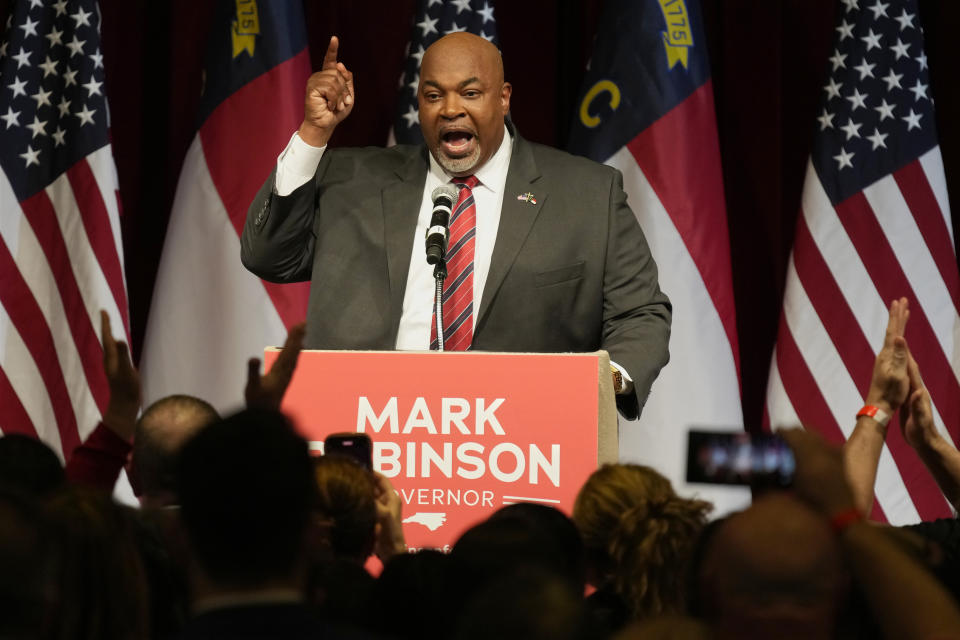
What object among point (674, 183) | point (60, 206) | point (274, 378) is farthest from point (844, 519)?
point (60, 206)

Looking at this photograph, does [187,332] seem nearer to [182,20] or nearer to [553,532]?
[182,20]

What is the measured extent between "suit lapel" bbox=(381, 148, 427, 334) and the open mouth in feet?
0.35

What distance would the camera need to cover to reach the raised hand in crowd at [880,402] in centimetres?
271

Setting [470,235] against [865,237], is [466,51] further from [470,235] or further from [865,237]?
[865,237]

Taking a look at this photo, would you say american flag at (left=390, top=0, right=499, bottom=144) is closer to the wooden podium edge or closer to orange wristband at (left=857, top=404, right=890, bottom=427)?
the wooden podium edge

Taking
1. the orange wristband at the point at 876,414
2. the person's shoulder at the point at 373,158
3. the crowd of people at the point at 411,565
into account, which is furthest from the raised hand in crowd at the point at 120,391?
the orange wristband at the point at 876,414

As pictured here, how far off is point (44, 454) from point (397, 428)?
32.2 inches

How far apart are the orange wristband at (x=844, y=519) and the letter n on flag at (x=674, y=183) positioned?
11.3ft

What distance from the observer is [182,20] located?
5.58 meters

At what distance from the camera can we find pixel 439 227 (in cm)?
306

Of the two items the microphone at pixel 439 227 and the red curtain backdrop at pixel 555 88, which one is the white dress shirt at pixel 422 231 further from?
the red curtain backdrop at pixel 555 88

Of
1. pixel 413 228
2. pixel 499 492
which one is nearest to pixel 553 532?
pixel 499 492

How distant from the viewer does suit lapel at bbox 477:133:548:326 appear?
346cm

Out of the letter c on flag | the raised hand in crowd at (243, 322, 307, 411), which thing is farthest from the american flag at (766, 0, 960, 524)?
the raised hand in crowd at (243, 322, 307, 411)
